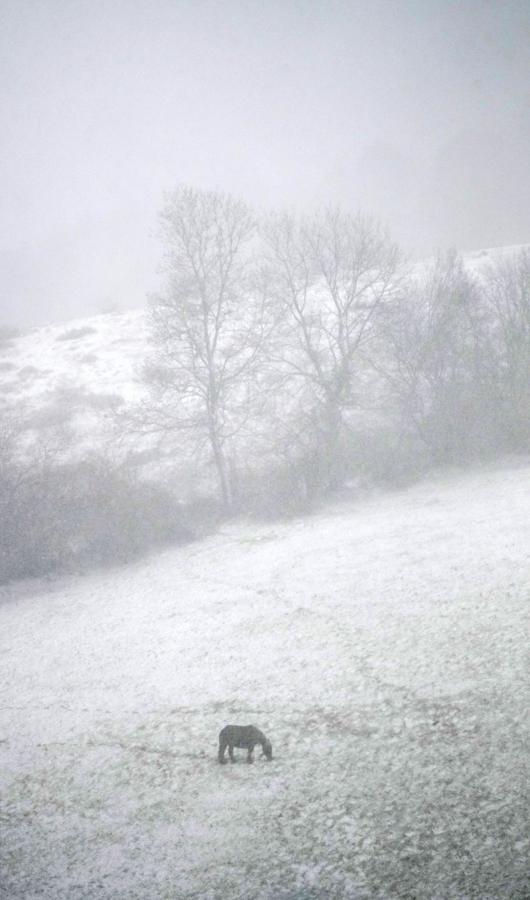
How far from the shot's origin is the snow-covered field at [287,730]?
4.81 metres

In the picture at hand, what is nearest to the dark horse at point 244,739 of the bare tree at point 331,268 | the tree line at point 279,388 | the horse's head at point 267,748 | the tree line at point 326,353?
the horse's head at point 267,748

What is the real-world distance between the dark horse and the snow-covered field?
24cm

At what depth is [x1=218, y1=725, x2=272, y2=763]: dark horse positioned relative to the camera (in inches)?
245

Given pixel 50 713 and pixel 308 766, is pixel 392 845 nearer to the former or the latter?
pixel 308 766

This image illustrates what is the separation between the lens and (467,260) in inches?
1570

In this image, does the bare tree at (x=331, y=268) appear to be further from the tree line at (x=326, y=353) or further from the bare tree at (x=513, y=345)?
the bare tree at (x=513, y=345)

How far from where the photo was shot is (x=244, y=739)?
20.5 feet

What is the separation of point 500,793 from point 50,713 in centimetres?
702

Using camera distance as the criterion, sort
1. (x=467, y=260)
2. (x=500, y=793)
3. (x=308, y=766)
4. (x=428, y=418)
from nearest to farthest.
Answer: (x=500, y=793)
(x=308, y=766)
(x=428, y=418)
(x=467, y=260)

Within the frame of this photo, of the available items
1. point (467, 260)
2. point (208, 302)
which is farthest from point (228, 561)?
point (467, 260)

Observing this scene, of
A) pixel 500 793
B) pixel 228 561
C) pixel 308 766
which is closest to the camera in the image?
pixel 500 793

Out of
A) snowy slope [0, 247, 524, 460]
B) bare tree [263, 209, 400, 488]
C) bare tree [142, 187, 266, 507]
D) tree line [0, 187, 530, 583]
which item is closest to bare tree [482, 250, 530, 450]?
tree line [0, 187, 530, 583]

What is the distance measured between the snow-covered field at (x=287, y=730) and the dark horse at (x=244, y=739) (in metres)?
0.24

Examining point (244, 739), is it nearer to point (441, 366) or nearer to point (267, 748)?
point (267, 748)
